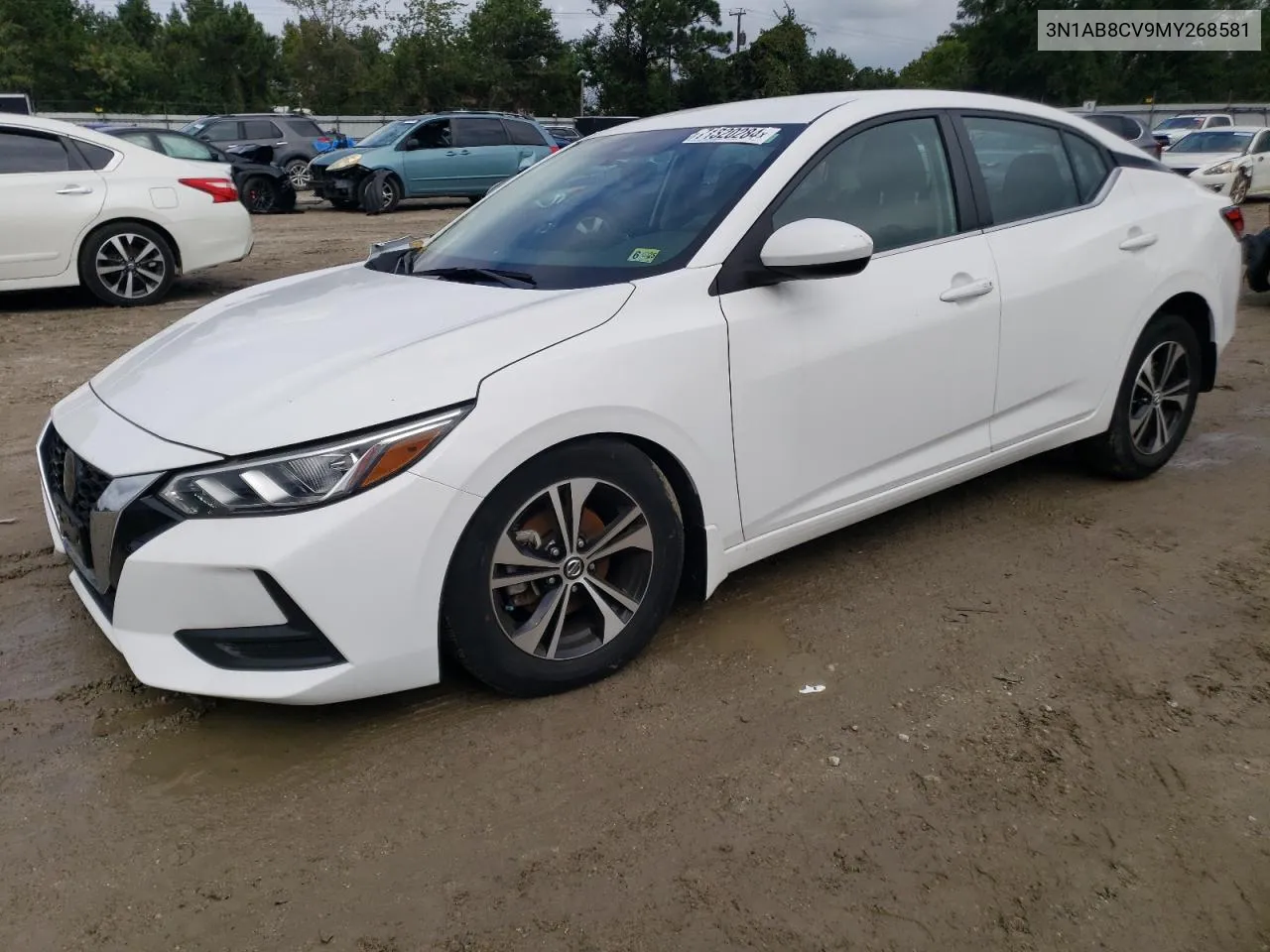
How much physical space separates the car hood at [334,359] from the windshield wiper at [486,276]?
61mm

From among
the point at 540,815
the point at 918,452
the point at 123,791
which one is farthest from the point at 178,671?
the point at 918,452

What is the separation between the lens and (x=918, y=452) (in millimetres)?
3678

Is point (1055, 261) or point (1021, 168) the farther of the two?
point (1021, 168)

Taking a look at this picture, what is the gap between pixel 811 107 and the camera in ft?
12.0

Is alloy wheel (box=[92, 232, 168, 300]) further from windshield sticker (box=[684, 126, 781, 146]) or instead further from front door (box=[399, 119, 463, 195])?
front door (box=[399, 119, 463, 195])

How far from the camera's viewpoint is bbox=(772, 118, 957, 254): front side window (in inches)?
135

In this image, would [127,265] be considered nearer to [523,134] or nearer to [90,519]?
[90,519]

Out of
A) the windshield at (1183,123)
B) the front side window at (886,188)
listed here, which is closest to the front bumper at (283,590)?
the front side window at (886,188)

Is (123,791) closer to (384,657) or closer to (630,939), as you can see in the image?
(384,657)

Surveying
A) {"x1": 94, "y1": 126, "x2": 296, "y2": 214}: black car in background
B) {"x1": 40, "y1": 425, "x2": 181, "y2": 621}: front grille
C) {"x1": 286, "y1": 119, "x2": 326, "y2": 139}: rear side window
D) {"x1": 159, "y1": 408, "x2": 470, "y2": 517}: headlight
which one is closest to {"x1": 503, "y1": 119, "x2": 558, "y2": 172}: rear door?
{"x1": 94, "y1": 126, "x2": 296, "y2": 214}: black car in background

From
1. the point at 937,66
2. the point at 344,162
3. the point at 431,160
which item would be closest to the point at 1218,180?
the point at 431,160

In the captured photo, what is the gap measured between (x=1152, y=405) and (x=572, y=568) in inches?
115

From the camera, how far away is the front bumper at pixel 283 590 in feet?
8.26

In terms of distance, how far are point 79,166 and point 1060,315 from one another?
7.84 metres
